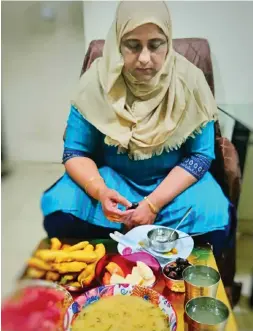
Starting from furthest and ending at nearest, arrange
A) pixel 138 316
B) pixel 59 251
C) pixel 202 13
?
pixel 202 13
pixel 59 251
pixel 138 316

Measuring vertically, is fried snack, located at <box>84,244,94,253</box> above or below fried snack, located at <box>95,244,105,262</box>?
above

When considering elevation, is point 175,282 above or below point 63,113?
below

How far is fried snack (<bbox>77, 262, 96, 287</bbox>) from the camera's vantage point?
2.01 feet

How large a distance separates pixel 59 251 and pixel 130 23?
436 millimetres

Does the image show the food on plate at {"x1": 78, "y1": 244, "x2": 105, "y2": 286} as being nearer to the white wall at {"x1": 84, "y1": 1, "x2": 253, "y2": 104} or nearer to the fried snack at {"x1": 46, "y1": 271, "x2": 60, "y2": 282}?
the fried snack at {"x1": 46, "y1": 271, "x2": 60, "y2": 282}

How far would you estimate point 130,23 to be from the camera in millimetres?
689

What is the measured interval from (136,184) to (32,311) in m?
0.41

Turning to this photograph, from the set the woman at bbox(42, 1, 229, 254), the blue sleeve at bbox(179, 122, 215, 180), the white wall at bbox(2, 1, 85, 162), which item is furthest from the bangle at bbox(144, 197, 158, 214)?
the white wall at bbox(2, 1, 85, 162)

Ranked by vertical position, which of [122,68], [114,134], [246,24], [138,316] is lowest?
[138,316]

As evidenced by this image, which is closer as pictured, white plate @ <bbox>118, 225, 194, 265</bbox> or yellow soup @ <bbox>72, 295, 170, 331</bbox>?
yellow soup @ <bbox>72, 295, 170, 331</bbox>

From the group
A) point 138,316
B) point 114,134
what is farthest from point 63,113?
point 138,316

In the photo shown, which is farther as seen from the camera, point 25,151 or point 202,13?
point 202,13

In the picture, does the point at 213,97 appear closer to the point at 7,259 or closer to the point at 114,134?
the point at 114,134

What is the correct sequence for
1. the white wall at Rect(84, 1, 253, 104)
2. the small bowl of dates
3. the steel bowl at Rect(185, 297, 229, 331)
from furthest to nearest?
the white wall at Rect(84, 1, 253, 104) < the small bowl of dates < the steel bowl at Rect(185, 297, 229, 331)
